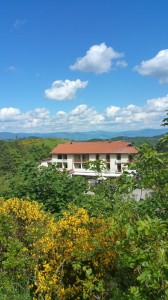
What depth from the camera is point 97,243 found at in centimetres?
440

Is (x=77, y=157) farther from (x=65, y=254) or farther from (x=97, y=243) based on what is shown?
(x=97, y=243)

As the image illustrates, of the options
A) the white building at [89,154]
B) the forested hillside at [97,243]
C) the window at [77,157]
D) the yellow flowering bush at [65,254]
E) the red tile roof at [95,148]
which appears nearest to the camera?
the forested hillside at [97,243]

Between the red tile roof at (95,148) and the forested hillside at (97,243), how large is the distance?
40.4 metres

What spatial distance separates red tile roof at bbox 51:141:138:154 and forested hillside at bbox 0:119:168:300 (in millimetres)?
40400

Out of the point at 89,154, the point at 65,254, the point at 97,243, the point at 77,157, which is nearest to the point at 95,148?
the point at 89,154

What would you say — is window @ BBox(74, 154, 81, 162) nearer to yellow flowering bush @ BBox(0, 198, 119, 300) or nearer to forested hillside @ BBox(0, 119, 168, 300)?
forested hillside @ BBox(0, 119, 168, 300)

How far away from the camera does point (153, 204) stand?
4730 mm

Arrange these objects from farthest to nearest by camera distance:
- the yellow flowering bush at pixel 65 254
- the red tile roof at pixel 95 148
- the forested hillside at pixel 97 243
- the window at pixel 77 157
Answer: the window at pixel 77 157 → the red tile roof at pixel 95 148 → the yellow flowering bush at pixel 65 254 → the forested hillside at pixel 97 243

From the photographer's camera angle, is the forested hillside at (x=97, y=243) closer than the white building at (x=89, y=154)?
Yes

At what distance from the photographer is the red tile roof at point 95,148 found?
4800 cm

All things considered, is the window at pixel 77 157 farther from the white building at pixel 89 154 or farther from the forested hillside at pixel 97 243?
the forested hillside at pixel 97 243

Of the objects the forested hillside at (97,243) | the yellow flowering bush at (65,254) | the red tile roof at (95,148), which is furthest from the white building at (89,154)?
the yellow flowering bush at (65,254)

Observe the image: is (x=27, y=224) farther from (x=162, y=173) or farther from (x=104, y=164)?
(x=162, y=173)

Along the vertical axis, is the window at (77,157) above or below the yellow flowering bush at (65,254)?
below
